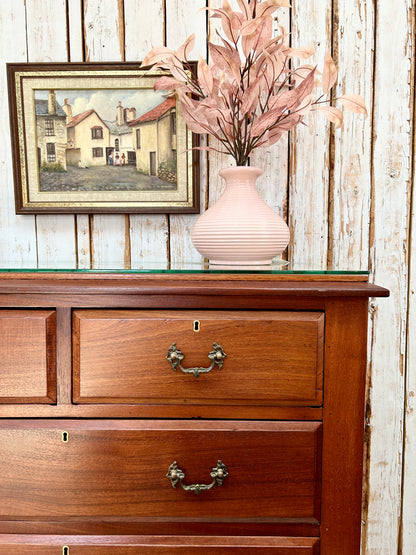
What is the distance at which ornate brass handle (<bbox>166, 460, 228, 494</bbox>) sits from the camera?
692 mm

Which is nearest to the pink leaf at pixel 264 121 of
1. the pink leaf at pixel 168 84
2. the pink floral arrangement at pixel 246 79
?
the pink floral arrangement at pixel 246 79

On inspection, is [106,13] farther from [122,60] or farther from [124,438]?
[124,438]

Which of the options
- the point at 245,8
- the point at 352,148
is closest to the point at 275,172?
the point at 352,148

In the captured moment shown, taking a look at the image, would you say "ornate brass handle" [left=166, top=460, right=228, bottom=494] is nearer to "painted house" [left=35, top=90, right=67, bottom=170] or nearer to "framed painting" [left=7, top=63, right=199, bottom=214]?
"framed painting" [left=7, top=63, right=199, bottom=214]

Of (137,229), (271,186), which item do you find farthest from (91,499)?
(271,186)

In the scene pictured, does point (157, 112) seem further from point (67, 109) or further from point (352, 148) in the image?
point (352, 148)

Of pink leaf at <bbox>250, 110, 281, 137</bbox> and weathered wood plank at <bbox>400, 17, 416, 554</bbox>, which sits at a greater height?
pink leaf at <bbox>250, 110, 281, 137</bbox>

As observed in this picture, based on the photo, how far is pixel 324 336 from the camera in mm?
692

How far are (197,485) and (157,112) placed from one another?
0.94m

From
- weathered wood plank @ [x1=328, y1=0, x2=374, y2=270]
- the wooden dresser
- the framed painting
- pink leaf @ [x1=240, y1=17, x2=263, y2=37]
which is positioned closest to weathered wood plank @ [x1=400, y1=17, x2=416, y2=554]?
weathered wood plank @ [x1=328, y1=0, x2=374, y2=270]

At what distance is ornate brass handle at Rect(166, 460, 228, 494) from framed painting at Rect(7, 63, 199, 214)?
688 mm

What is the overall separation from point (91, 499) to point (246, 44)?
92cm

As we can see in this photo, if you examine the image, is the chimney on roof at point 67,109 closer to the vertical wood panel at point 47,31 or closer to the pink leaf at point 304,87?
the vertical wood panel at point 47,31

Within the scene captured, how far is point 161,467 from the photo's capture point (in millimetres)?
706
